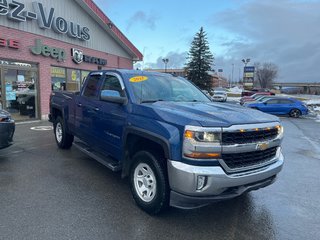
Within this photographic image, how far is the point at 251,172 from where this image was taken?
3.57 metres

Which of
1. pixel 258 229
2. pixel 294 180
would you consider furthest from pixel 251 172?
pixel 294 180

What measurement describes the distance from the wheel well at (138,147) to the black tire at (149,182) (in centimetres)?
9

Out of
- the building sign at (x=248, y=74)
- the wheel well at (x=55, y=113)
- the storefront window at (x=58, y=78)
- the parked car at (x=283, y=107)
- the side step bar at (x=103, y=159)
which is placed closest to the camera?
the side step bar at (x=103, y=159)

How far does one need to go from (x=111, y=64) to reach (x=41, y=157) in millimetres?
13319

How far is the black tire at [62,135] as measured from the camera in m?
7.21

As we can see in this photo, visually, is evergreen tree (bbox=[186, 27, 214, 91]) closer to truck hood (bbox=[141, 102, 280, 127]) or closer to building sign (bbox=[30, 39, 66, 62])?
building sign (bbox=[30, 39, 66, 62])

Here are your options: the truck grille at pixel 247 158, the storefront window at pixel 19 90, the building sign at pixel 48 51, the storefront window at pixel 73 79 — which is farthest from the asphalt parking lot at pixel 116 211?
the storefront window at pixel 73 79

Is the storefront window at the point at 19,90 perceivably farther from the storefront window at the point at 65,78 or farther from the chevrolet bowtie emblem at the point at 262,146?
the chevrolet bowtie emblem at the point at 262,146

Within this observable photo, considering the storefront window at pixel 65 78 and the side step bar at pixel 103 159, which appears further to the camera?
the storefront window at pixel 65 78

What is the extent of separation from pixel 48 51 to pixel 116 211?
11489mm

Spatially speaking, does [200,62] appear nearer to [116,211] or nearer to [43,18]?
[43,18]

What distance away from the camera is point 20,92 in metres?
12.6

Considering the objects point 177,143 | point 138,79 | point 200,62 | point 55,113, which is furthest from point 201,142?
point 200,62

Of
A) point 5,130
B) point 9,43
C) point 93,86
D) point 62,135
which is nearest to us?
point 93,86
